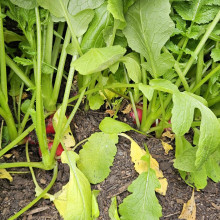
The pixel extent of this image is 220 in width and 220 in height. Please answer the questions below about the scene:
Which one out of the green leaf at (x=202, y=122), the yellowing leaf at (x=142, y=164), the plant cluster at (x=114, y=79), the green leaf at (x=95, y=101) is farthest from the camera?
the green leaf at (x=95, y=101)

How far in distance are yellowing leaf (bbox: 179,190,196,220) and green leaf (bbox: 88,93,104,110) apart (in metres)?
0.47

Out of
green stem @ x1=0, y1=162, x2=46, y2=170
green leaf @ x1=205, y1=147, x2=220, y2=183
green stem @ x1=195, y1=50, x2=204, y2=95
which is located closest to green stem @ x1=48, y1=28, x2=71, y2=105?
green stem @ x1=0, y1=162, x2=46, y2=170

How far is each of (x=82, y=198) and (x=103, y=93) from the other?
407mm

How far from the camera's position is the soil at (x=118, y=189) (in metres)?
1.04

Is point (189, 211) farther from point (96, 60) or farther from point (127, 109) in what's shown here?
point (96, 60)

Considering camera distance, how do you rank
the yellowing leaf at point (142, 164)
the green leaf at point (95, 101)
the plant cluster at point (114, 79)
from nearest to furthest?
the plant cluster at point (114, 79)
the yellowing leaf at point (142, 164)
the green leaf at point (95, 101)

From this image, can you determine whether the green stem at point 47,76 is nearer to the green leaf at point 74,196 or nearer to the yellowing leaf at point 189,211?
the green leaf at point 74,196

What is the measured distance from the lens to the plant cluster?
38.6 inches

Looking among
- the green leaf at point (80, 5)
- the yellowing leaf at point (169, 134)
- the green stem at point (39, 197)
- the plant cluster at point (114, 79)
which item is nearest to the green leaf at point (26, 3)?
the plant cluster at point (114, 79)

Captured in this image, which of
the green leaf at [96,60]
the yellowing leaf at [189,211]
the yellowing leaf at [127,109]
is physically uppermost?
the green leaf at [96,60]

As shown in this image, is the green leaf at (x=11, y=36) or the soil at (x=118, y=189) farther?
the green leaf at (x=11, y=36)

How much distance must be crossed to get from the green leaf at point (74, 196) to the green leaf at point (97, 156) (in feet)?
0.16

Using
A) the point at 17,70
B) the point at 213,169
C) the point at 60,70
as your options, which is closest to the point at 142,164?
the point at 213,169

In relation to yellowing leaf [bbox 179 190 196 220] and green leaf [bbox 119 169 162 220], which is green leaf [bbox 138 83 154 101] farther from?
yellowing leaf [bbox 179 190 196 220]
